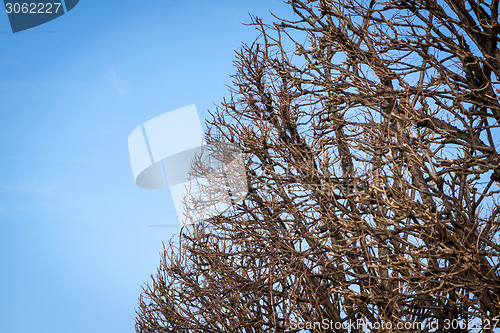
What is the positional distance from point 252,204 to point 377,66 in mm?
4131

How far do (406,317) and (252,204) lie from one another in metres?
3.75

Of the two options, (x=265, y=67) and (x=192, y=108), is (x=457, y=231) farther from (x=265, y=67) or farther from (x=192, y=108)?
(x=192, y=108)

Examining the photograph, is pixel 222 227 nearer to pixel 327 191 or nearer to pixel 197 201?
pixel 197 201

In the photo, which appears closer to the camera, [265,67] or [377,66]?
[377,66]

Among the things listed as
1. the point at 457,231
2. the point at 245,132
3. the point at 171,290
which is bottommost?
the point at 457,231

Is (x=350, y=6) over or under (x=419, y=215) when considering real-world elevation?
over

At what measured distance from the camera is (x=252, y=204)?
37.0ft

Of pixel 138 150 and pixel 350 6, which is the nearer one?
pixel 350 6

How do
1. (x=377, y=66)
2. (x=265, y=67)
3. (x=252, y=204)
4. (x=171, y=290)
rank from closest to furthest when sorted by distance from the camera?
(x=377, y=66)
(x=252, y=204)
(x=265, y=67)
(x=171, y=290)

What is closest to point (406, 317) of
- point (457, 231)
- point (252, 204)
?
point (457, 231)

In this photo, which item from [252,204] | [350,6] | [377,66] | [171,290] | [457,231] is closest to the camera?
[457,231]

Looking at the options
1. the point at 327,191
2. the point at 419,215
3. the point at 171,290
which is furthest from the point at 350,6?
the point at 171,290

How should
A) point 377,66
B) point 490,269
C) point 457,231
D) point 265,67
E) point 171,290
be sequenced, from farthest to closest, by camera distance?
point 171,290 → point 265,67 → point 377,66 → point 457,231 → point 490,269

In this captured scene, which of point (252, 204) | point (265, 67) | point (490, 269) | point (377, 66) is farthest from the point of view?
point (265, 67)
